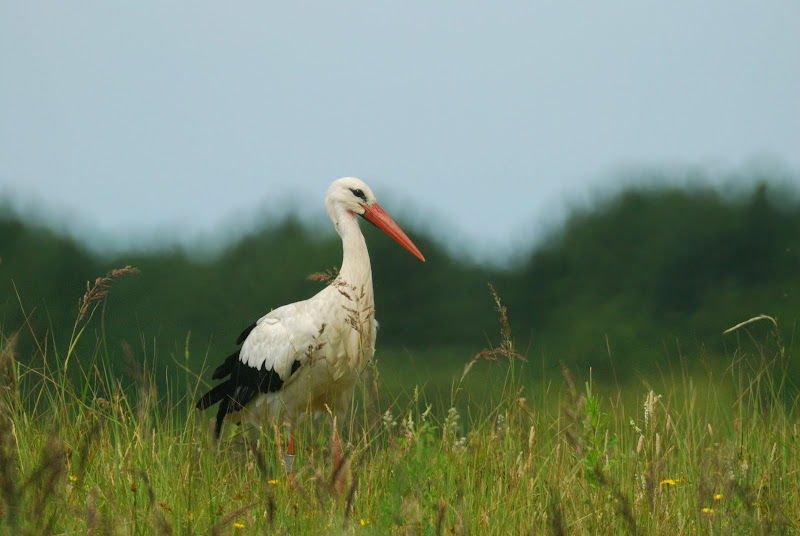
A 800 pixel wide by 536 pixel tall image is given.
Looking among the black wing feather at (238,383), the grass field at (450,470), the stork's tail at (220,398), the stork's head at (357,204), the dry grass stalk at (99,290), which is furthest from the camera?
the stork's tail at (220,398)

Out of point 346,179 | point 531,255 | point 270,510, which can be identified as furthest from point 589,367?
point 531,255

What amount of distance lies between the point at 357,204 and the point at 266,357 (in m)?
1.16

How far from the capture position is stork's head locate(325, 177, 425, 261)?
19.3 ft

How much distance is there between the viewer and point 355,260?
5594 millimetres

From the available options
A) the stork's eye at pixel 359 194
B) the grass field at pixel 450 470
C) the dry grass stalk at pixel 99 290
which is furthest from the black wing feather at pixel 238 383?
the dry grass stalk at pixel 99 290

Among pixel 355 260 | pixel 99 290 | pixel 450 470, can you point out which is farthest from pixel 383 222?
pixel 450 470

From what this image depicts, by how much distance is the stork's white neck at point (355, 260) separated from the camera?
555 cm

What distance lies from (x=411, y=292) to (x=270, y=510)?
10.2 meters

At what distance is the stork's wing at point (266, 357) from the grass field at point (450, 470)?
4.98ft

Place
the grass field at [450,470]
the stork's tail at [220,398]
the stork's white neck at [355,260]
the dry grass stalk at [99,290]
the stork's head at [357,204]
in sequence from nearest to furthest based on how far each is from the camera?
the grass field at [450,470]
the dry grass stalk at [99,290]
the stork's white neck at [355,260]
the stork's head at [357,204]
the stork's tail at [220,398]

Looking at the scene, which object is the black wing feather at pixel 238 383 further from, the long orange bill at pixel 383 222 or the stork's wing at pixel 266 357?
the long orange bill at pixel 383 222

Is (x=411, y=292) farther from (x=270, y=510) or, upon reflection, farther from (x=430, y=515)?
(x=270, y=510)

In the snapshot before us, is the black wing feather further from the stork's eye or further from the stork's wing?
the stork's eye

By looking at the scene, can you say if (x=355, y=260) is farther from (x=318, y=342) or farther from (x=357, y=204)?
(x=318, y=342)
